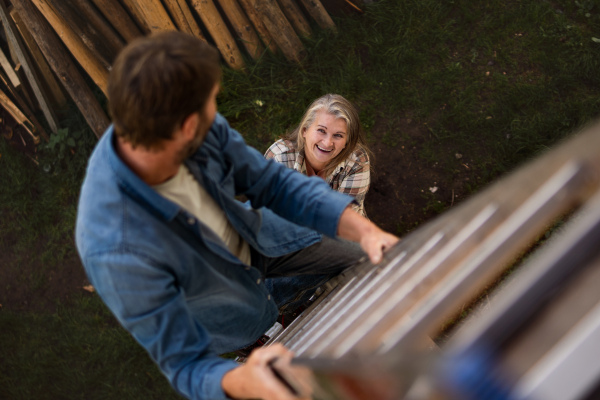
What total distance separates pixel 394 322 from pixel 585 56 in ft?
12.9

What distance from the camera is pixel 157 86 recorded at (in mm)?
1595

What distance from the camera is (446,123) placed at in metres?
4.27

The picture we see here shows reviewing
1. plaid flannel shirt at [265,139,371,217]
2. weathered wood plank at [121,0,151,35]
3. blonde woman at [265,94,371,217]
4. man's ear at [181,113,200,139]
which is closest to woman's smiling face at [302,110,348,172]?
blonde woman at [265,94,371,217]

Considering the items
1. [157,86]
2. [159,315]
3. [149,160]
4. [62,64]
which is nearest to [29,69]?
[62,64]

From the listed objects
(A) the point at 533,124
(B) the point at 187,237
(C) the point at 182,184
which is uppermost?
(C) the point at 182,184

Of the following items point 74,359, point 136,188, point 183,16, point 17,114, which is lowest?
point 74,359

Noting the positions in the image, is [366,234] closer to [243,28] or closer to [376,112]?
[376,112]

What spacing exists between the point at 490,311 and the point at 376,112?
3.63 metres

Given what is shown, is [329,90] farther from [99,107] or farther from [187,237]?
[187,237]

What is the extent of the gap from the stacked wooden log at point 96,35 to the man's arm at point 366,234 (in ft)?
8.80

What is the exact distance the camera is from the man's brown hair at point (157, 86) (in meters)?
1.60

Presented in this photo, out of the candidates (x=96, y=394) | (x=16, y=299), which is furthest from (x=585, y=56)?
(x=16, y=299)

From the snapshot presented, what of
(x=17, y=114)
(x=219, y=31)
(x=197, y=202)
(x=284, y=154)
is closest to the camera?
(x=197, y=202)

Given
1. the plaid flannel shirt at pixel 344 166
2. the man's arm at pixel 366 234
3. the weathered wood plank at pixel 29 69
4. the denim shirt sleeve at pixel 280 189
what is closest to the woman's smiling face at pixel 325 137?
the plaid flannel shirt at pixel 344 166
